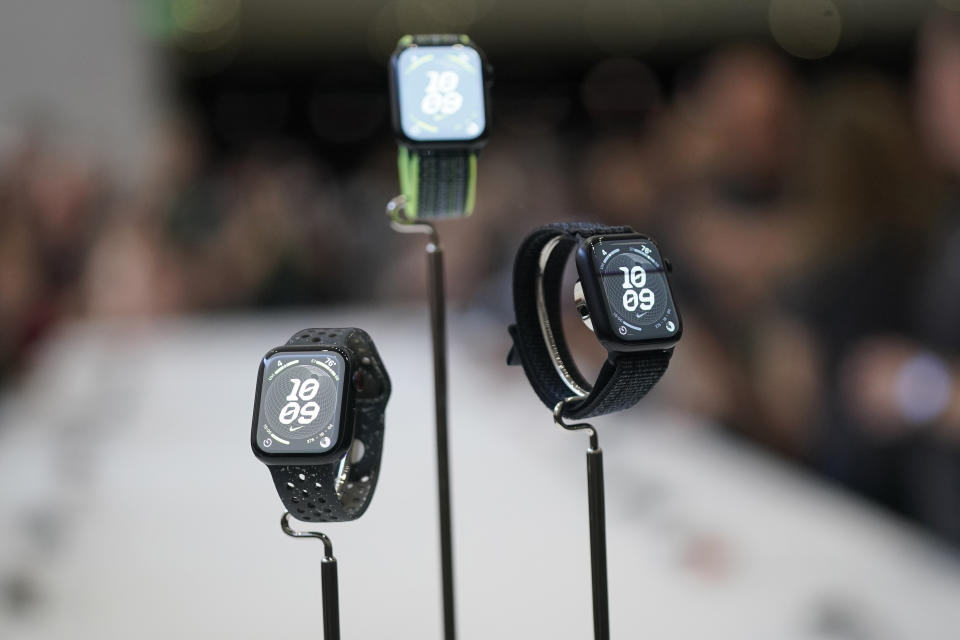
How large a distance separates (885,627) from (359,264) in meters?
4.37

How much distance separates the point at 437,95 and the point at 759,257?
59.3 inches

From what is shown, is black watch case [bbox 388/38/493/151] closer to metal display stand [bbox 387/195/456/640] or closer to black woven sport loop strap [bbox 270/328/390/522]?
metal display stand [bbox 387/195/456/640]

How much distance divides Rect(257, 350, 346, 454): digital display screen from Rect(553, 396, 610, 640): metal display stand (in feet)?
0.57

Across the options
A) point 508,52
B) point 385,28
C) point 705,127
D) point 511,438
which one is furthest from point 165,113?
point 511,438

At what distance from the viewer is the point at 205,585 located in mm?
1334

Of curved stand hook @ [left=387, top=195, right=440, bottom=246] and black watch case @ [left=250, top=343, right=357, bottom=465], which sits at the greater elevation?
curved stand hook @ [left=387, top=195, right=440, bottom=246]

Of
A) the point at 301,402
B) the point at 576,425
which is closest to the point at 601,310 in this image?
the point at 576,425

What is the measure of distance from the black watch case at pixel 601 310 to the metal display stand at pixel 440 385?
0.95 ft

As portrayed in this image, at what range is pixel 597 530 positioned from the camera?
75 centimetres

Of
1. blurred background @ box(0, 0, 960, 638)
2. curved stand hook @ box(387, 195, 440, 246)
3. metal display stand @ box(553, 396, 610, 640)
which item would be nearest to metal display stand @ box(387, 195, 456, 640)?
curved stand hook @ box(387, 195, 440, 246)

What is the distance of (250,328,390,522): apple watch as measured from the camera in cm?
67

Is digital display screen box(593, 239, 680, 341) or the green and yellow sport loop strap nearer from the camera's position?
digital display screen box(593, 239, 680, 341)

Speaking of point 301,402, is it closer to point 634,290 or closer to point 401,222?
point 634,290

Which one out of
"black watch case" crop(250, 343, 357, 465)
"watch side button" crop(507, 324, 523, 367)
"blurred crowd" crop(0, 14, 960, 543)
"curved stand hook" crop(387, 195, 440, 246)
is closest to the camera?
"black watch case" crop(250, 343, 357, 465)
